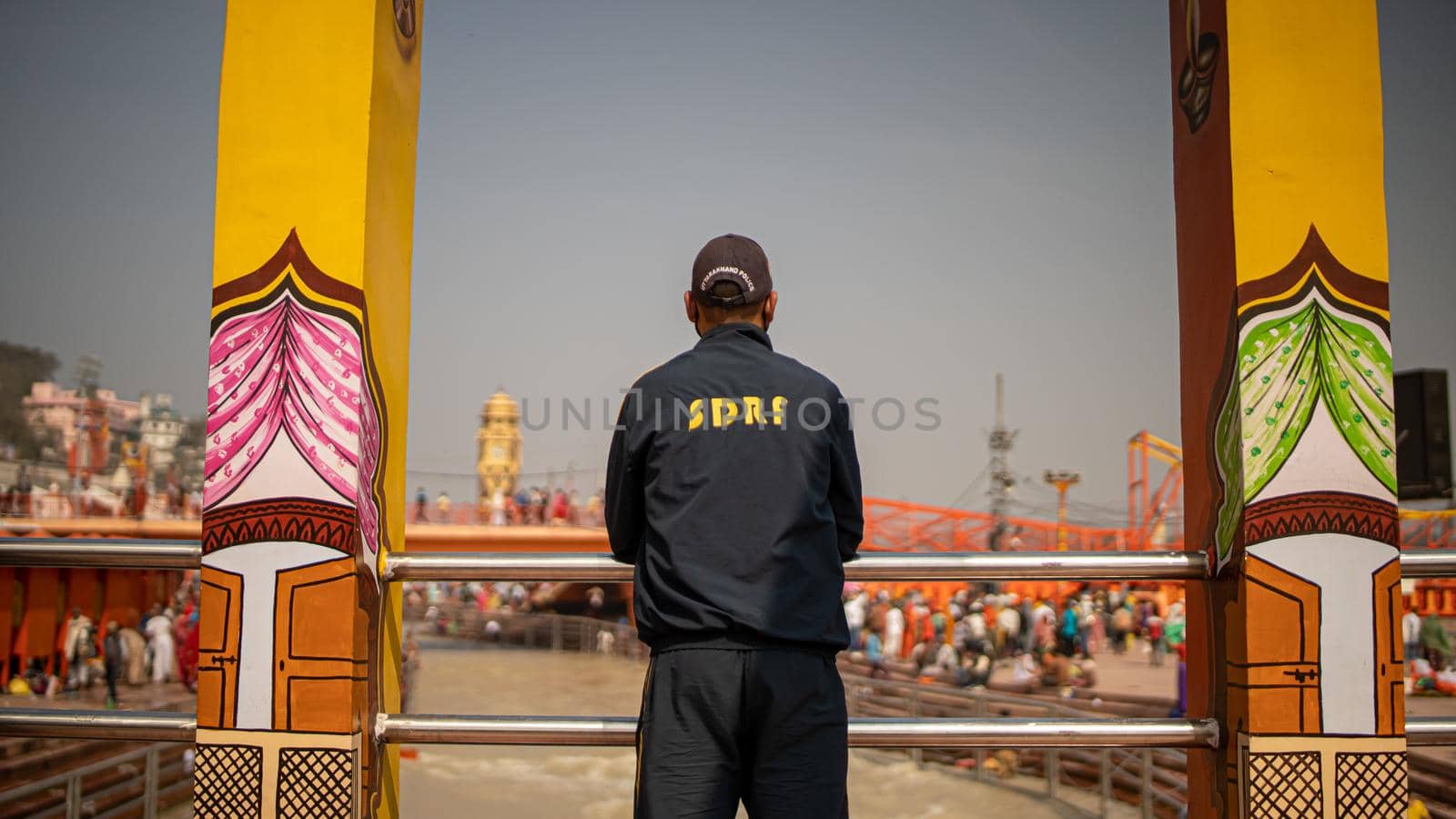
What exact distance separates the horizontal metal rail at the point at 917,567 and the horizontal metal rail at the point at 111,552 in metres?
0.63

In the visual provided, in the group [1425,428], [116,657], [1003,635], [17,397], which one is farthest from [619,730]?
[17,397]

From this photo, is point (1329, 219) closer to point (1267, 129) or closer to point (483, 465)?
point (1267, 129)

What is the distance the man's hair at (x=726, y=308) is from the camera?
251 centimetres

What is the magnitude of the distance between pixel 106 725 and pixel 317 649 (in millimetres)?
614

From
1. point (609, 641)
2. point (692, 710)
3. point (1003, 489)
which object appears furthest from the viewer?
point (1003, 489)

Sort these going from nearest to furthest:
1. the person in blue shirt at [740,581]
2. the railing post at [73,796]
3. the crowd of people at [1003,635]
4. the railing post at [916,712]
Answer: the person in blue shirt at [740,581] < the railing post at [73,796] < the railing post at [916,712] < the crowd of people at [1003,635]

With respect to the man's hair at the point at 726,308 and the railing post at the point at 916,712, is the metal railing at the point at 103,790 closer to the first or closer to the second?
the man's hair at the point at 726,308

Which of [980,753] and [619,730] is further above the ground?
[619,730]

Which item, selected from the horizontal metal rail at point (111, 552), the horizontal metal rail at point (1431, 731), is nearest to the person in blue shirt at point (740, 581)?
the horizontal metal rail at point (111, 552)

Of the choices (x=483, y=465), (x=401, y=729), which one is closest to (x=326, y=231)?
(x=401, y=729)

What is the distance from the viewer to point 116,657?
59.4 ft

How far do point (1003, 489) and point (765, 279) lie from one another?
41371 mm

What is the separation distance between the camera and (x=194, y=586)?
2705cm

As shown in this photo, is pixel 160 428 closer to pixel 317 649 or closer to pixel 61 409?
pixel 61 409
